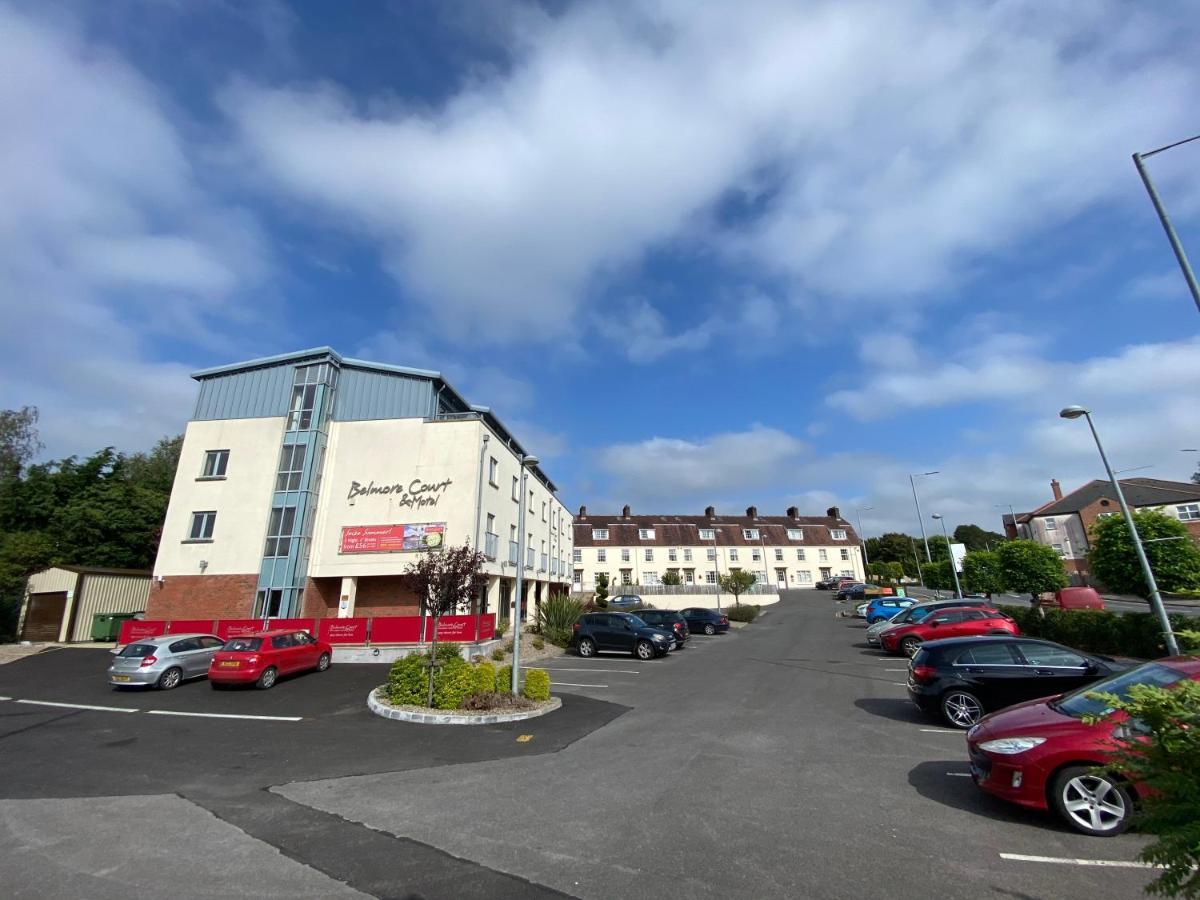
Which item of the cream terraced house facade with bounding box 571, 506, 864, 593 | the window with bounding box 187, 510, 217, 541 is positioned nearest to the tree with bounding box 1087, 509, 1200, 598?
the window with bounding box 187, 510, 217, 541

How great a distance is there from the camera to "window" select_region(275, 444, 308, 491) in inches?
1002

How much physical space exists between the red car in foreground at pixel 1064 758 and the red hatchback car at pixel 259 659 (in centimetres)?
1609

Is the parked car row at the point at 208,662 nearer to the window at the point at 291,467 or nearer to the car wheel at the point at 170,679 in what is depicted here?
the car wheel at the point at 170,679

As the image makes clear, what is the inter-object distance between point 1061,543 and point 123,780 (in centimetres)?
7227

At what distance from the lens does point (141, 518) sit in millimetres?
36156

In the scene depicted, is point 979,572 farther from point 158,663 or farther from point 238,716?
point 158,663

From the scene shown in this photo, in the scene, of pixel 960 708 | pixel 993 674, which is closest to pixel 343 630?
pixel 960 708

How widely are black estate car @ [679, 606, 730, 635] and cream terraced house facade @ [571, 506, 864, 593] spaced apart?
103 feet

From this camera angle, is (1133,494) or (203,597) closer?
(203,597)

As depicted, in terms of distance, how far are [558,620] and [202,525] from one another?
1679 centimetres

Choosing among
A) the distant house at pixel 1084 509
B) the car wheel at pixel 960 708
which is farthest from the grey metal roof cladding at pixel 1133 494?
the car wheel at pixel 960 708

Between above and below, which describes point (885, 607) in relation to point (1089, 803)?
above

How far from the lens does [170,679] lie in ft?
51.1

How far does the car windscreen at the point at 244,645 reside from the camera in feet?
49.9
